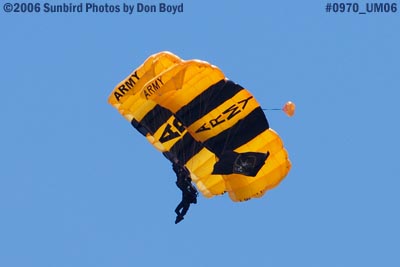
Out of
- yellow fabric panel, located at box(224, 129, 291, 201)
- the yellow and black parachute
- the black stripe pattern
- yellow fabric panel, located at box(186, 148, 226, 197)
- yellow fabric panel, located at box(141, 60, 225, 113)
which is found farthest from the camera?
yellow fabric panel, located at box(186, 148, 226, 197)

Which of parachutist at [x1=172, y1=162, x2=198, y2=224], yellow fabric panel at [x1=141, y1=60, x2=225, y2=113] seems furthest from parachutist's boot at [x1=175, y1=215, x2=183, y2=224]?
yellow fabric panel at [x1=141, y1=60, x2=225, y2=113]

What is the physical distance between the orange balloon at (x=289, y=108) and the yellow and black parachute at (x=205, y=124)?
2.56 feet

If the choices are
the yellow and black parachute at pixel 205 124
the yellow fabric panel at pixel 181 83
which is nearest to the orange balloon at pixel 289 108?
the yellow and black parachute at pixel 205 124

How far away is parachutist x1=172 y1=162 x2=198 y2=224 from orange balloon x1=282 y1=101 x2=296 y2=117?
3.85 m

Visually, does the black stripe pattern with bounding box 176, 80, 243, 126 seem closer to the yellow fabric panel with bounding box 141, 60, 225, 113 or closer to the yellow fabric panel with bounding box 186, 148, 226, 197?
the yellow fabric panel with bounding box 141, 60, 225, 113

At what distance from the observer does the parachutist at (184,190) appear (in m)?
50.1

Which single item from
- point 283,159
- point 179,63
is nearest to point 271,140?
point 283,159

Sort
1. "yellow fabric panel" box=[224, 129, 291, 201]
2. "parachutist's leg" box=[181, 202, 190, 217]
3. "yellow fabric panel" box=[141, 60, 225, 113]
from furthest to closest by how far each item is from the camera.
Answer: "parachutist's leg" box=[181, 202, 190, 217], "yellow fabric panel" box=[224, 129, 291, 201], "yellow fabric panel" box=[141, 60, 225, 113]

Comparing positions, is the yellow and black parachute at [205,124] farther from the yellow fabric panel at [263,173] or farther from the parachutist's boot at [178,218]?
the parachutist's boot at [178,218]

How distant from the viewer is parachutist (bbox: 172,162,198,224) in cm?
5006

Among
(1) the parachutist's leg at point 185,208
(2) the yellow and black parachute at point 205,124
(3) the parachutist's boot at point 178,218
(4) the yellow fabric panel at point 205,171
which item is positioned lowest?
(3) the parachutist's boot at point 178,218

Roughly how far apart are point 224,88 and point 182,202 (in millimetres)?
4154

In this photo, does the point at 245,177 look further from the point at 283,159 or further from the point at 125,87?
the point at 125,87

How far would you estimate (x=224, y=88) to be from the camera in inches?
1902
